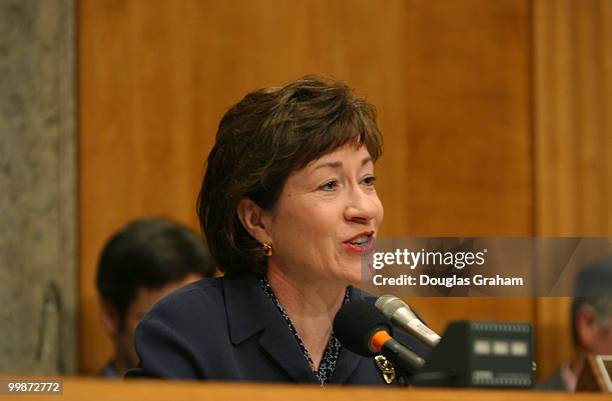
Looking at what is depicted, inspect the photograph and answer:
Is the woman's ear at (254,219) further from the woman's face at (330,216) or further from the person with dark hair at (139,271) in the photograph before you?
the person with dark hair at (139,271)

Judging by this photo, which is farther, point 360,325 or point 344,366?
point 344,366

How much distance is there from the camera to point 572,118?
3369mm

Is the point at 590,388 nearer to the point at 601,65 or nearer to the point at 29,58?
the point at 601,65

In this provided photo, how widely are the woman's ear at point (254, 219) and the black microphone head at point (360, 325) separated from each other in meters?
0.40

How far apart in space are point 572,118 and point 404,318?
5.66 feet

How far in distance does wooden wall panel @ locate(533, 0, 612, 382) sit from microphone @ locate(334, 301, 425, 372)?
4.61 ft

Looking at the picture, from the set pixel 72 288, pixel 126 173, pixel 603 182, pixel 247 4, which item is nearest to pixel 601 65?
pixel 603 182

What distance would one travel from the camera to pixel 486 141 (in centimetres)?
350

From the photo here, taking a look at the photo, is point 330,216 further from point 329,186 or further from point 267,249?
point 267,249

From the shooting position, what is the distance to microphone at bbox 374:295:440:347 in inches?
69.3

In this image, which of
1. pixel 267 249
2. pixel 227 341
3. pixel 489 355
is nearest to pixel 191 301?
pixel 227 341

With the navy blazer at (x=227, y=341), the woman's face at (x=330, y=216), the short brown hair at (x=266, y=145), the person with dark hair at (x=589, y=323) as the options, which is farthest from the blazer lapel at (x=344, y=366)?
the person with dark hair at (x=589, y=323)

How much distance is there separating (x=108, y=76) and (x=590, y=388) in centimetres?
232

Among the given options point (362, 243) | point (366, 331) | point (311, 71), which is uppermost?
point (311, 71)
